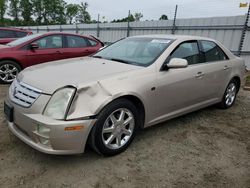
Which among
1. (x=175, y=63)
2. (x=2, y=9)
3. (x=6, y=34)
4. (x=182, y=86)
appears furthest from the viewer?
(x=2, y=9)

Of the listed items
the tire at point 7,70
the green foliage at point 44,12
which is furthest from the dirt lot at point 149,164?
the green foliage at point 44,12

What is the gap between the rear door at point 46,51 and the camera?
6.36 m

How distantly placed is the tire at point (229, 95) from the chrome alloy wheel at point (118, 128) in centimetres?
253

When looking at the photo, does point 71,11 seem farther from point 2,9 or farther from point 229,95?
point 229,95

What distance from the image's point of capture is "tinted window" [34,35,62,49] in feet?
21.7

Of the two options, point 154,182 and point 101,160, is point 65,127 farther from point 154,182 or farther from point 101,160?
point 154,182

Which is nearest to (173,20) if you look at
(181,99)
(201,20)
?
(201,20)

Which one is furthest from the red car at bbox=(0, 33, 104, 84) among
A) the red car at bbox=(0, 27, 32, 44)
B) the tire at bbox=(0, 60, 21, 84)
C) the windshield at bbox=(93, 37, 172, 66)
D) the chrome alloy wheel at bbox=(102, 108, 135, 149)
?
the chrome alloy wheel at bbox=(102, 108, 135, 149)

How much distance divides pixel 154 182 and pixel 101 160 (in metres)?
0.69

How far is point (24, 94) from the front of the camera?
2764 mm

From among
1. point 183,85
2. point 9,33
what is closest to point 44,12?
point 9,33

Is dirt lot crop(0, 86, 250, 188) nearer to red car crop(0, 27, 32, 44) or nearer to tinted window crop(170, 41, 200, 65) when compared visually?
tinted window crop(170, 41, 200, 65)

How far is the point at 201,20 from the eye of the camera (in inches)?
380

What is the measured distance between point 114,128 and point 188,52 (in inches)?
73.1
